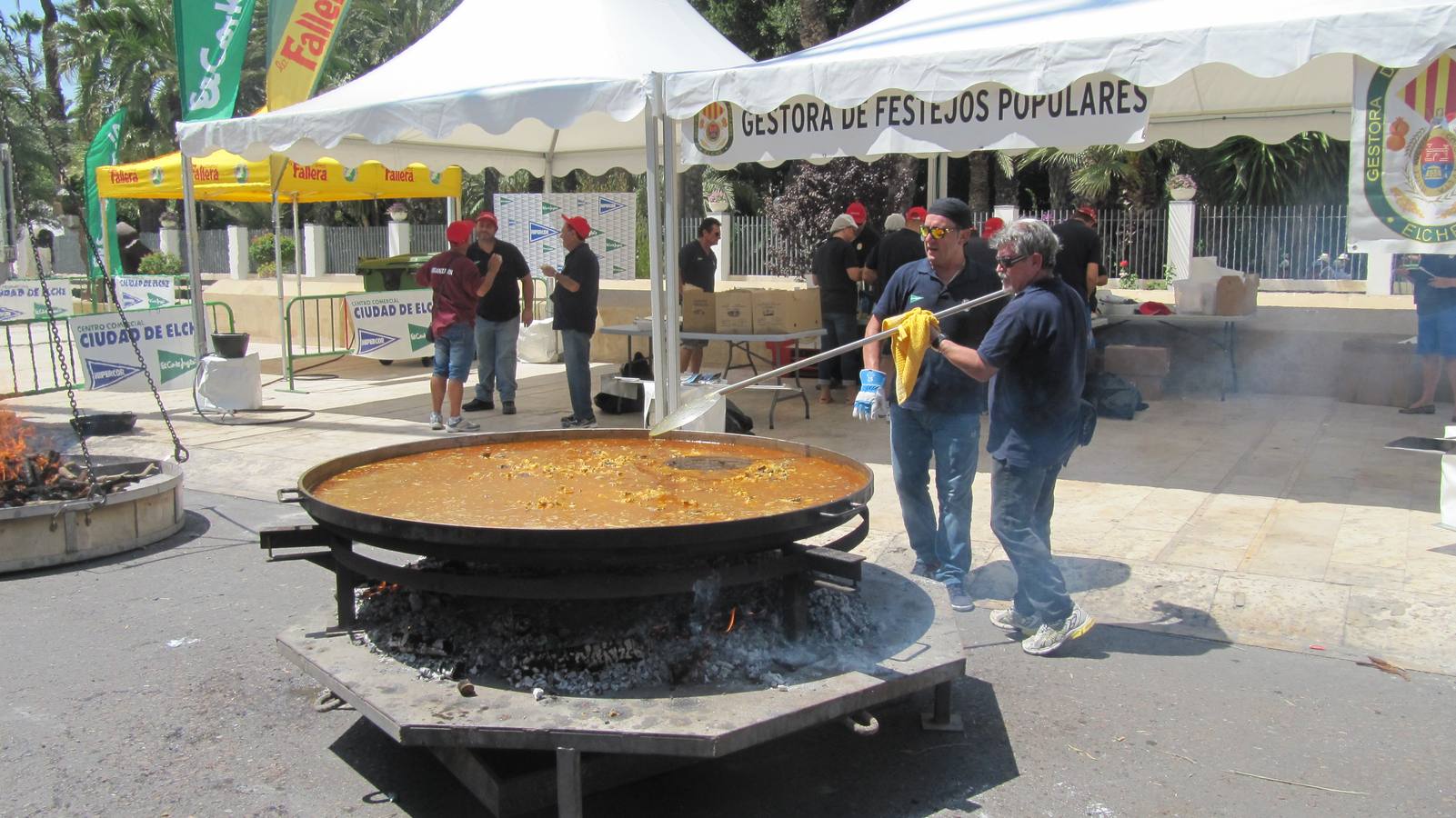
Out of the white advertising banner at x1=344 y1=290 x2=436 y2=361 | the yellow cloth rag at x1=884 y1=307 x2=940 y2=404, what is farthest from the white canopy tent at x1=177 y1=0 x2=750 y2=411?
the yellow cloth rag at x1=884 y1=307 x2=940 y2=404

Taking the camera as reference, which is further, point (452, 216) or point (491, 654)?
point (452, 216)

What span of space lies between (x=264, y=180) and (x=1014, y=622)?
12.7 m

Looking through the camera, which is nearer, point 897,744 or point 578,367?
point 897,744

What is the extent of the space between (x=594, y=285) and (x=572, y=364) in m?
0.69

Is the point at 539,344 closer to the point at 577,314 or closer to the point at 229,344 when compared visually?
the point at 229,344

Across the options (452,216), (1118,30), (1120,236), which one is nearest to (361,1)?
(452,216)

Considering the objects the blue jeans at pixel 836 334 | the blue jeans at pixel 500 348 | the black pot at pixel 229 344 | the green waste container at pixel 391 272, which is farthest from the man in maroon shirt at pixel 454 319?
the green waste container at pixel 391 272

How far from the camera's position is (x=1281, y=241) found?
15461 millimetres

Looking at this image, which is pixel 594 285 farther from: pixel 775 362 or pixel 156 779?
pixel 156 779

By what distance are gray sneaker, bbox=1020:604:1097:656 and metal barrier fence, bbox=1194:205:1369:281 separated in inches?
488

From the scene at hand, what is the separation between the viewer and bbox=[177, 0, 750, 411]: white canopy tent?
809 cm

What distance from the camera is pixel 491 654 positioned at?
369cm

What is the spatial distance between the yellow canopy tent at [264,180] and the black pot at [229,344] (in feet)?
13.0

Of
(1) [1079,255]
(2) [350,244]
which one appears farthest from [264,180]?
(2) [350,244]
